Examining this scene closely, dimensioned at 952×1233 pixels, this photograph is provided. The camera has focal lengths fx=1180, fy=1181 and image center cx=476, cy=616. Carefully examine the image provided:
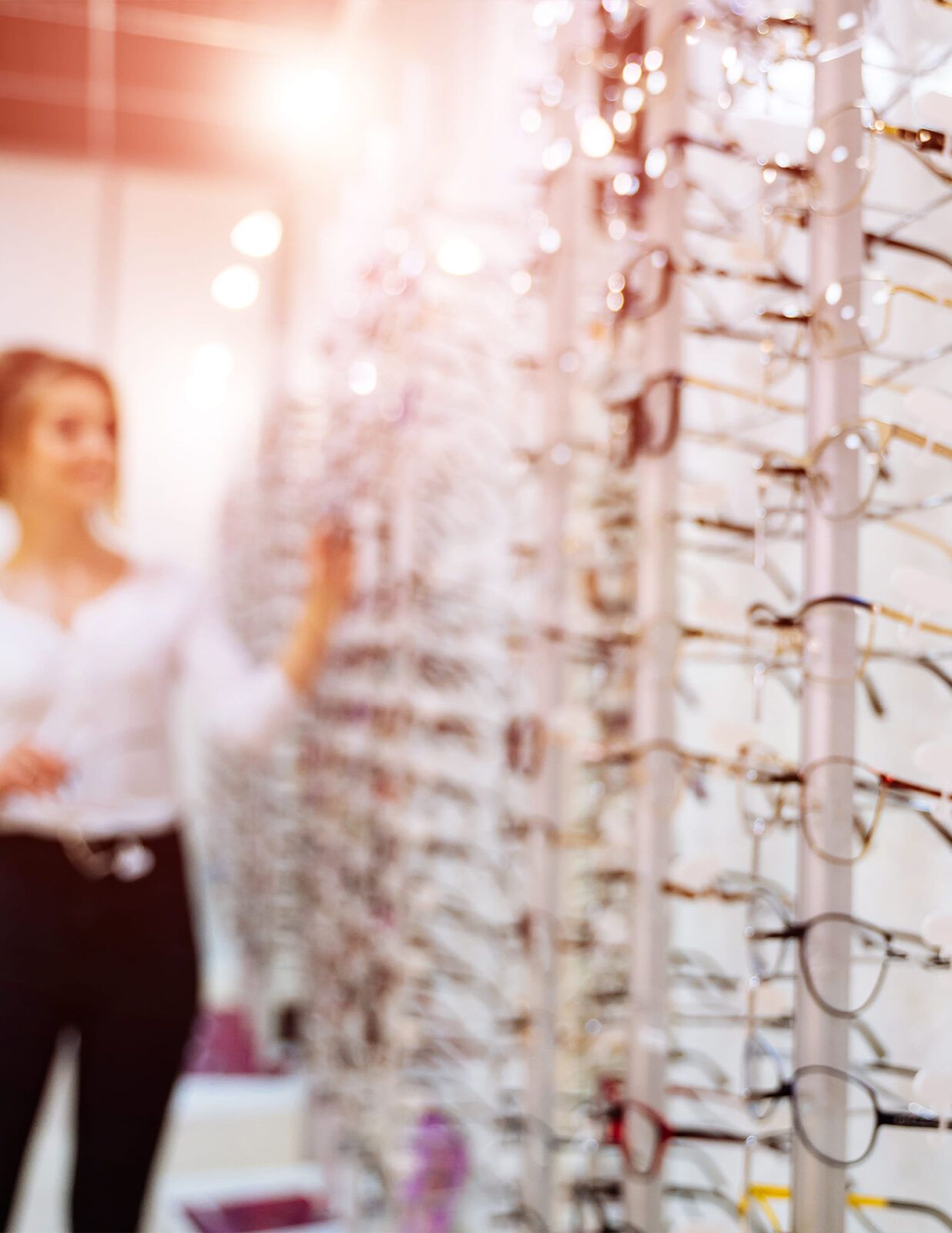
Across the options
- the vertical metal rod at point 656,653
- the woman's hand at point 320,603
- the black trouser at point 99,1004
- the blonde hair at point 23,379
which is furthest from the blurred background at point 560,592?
the blonde hair at point 23,379

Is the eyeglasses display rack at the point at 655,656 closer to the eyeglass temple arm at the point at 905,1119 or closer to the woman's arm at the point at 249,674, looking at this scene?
the eyeglass temple arm at the point at 905,1119

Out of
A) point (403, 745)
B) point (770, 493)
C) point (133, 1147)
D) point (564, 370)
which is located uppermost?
point (564, 370)

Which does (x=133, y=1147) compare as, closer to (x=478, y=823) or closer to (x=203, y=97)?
(x=478, y=823)

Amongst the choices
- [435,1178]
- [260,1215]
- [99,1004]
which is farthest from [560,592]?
[260,1215]

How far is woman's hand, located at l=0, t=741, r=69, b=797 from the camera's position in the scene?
1604 mm

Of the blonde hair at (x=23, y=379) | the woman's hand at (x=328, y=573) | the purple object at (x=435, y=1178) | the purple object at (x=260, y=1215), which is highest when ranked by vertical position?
the blonde hair at (x=23, y=379)

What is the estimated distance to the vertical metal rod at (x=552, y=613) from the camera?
4.87 ft

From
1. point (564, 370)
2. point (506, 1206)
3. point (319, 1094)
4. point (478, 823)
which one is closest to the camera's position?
point (564, 370)

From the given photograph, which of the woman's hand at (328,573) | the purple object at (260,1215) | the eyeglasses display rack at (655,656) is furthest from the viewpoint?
the purple object at (260,1215)

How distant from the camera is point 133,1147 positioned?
1669 millimetres

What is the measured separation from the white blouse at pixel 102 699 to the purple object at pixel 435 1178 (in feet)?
2.41

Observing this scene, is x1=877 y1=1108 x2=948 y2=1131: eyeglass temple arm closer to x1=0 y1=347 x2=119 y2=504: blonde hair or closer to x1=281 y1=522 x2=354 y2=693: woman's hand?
x1=281 y1=522 x2=354 y2=693: woman's hand

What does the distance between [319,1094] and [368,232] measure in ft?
5.94

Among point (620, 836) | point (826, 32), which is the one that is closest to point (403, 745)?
point (620, 836)
